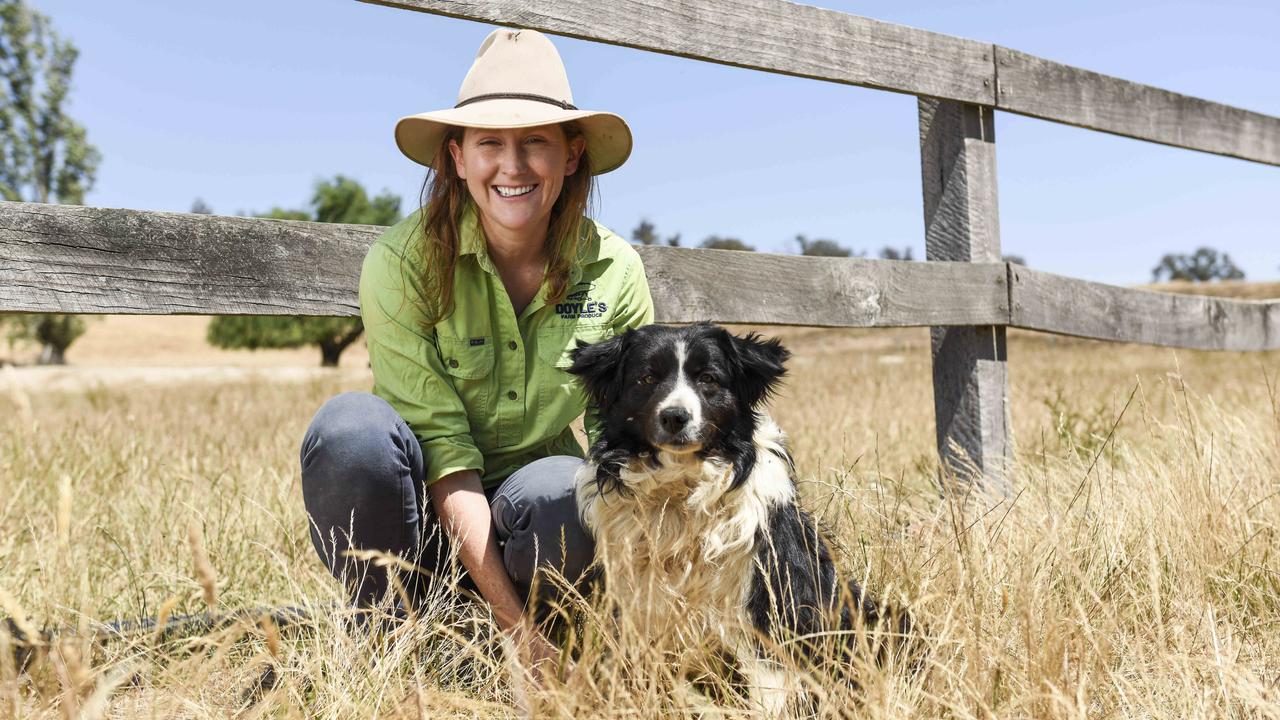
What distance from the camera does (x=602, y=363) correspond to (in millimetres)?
2898

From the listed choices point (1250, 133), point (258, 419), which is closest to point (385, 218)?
point (258, 419)

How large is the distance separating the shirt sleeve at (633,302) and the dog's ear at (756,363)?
1.31ft

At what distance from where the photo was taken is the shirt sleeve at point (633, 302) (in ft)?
10.5

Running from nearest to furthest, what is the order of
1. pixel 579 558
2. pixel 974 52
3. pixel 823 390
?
pixel 579 558
pixel 974 52
pixel 823 390

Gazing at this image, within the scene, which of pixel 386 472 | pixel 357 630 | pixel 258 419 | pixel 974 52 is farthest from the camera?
pixel 258 419

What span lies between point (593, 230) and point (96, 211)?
147 centimetres

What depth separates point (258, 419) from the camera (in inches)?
300

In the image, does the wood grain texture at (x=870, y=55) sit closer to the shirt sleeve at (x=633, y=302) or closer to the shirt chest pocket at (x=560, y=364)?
the shirt sleeve at (x=633, y=302)

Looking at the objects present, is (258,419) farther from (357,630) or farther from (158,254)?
(357,630)

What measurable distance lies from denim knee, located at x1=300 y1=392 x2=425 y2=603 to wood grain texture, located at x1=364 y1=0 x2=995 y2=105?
4.07 ft

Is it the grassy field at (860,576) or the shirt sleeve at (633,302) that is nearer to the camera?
the grassy field at (860,576)

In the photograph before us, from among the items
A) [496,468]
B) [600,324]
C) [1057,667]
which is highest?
[600,324]

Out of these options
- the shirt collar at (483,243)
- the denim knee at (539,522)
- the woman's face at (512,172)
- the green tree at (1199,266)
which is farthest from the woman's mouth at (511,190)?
the green tree at (1199,266)

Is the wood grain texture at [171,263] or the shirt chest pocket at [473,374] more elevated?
the wood grain texture at [171,263]
